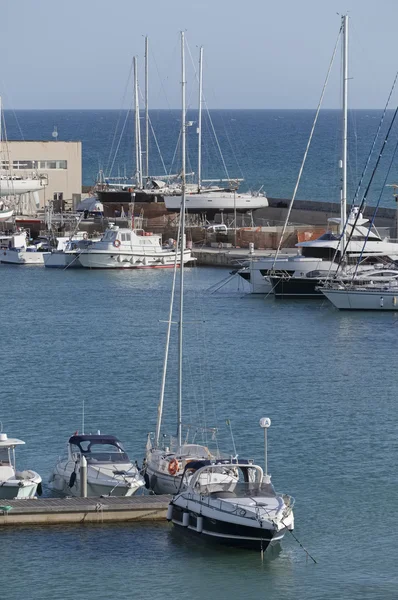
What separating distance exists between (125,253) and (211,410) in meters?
26.4

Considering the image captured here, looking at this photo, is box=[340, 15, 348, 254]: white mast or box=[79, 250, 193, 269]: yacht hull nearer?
box=[340, 15, 348, 254]: white mast

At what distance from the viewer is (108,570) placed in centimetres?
2097

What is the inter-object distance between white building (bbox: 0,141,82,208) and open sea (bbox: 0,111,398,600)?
12828 millimetres

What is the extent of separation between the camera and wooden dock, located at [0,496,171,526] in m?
22.2

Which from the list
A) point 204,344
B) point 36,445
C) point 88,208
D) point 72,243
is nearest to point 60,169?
point 88,208

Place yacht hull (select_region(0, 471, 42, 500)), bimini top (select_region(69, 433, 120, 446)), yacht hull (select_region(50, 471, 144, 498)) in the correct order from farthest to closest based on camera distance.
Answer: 1. bimini top (select_region(69, 433, 120, 446))
2. yacht hull (select_region(50, 471, 144, 498))
3. yacht hull (select_region(0, 471, 42, 500))

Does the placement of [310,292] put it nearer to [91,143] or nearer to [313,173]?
[313,173]

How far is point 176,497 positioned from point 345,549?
2.79 metres

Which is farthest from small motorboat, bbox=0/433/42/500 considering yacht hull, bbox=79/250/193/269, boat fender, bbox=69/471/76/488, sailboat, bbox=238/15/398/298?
Result: yacht hull, bbox=79/250/193/269

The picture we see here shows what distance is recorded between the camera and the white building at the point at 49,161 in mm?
69875

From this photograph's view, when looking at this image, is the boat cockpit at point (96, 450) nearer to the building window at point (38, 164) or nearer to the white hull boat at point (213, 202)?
the white hull boat at point (213, 202)

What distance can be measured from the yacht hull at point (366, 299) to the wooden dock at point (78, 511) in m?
24.0

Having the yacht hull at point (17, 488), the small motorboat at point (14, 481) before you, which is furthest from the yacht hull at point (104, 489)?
the yacht hull at point (17, 488)

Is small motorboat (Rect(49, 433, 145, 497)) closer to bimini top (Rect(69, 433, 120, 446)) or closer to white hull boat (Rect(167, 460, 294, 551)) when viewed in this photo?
bimini top (Rect(69, 433, 120, 446))
